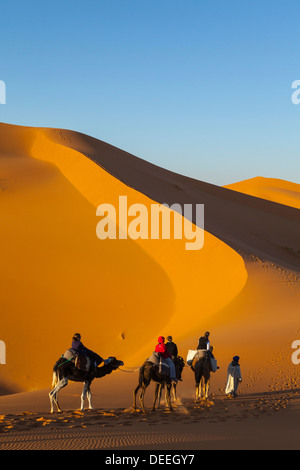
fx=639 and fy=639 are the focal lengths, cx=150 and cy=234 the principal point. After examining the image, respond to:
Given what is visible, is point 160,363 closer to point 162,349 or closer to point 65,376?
point 162,349

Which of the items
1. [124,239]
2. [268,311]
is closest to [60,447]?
[268,311]

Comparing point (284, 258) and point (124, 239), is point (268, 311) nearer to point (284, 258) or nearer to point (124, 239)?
point (124, 239)

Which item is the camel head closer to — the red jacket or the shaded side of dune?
the red jacket

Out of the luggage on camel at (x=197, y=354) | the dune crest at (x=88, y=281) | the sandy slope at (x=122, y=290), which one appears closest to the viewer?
the luggage on camel at (x=197, y=354)

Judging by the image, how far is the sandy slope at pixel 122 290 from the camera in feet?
58.0

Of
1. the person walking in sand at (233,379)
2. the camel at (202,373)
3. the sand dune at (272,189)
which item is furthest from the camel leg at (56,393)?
the sand dune at (272,189)

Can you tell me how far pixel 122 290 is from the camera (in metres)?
25.7

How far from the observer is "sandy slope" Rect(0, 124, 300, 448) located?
17.7 meters

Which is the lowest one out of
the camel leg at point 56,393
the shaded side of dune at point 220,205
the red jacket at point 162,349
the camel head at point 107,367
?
the camel leg at point 56,393

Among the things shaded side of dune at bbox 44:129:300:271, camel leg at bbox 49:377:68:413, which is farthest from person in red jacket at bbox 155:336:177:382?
shaded side of dune at bbox 44:129:300:271

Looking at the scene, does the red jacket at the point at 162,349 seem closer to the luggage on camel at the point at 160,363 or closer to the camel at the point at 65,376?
the luggage on camel at the point at 160,363

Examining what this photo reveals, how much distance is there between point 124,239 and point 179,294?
5.34m

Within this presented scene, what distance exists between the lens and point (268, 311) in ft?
72.7
